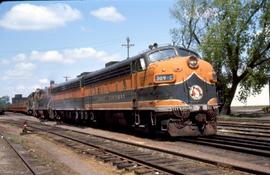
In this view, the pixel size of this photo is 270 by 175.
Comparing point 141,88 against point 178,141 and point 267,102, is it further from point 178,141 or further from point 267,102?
point 267,102

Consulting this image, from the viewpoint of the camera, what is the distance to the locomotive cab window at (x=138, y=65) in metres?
19.1

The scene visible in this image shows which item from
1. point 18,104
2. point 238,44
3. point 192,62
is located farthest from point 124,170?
point 18,104

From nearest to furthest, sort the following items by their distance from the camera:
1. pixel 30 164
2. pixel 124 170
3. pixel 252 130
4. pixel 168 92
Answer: pixel 124 170 → pixel 30 164 → pixel 168 92 → pixel 252 130

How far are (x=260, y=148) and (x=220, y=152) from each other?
3.80 ft

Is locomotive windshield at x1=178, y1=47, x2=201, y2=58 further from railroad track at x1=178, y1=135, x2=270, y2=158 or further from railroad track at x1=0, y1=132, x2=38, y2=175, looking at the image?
railroad track at x1=0, y1=132, x2=38, y2=175

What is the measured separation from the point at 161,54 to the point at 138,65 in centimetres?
117

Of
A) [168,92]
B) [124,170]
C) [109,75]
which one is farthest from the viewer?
[109,75]

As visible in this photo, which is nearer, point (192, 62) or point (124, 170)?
A: point (124, 170)

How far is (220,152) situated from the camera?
14219 mm

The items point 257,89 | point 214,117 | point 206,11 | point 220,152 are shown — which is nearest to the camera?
point 220,152

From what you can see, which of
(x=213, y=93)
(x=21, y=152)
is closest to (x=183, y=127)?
(x=213, y=93)

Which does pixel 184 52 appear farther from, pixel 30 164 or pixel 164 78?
pixel 30 164

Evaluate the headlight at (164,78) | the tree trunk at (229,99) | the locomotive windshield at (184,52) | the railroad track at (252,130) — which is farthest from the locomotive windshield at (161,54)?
the tree trunk at (229,99)

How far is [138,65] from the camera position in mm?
19578
